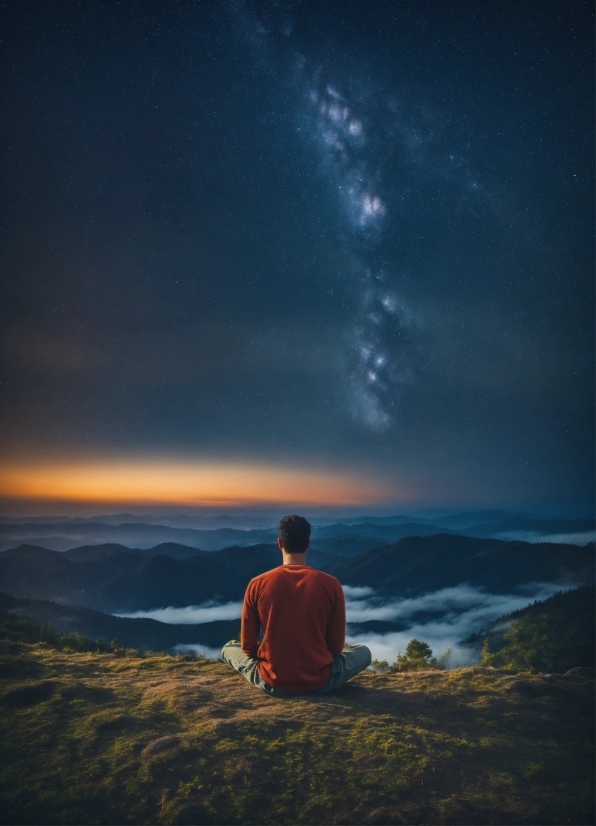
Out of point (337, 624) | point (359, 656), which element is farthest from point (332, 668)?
point (337, 624)

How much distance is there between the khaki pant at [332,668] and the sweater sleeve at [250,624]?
38 centimetres

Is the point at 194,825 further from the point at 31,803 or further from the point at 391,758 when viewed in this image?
the point at 391,758

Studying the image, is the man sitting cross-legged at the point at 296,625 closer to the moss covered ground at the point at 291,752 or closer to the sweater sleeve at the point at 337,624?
the sweater sleeve at the point at 337,624

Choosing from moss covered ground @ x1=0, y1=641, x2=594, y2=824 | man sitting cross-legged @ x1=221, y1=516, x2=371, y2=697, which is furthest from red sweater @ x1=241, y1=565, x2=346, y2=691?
moss covered ground @ x1=0, y1=641, x2=594, y2=824

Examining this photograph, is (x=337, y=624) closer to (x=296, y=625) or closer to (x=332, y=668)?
(x=296, y=625)

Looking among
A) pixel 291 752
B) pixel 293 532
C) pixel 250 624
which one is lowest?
pixel 291 752

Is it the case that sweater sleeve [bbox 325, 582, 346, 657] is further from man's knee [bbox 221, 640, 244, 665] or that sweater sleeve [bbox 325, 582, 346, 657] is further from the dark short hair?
man's knee [bbox 221, 640, 244, 665]

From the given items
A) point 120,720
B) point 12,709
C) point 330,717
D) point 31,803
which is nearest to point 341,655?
point 330,717

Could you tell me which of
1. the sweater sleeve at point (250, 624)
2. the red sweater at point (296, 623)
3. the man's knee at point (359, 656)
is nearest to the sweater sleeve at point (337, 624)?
the red sweater at point (296, 623)

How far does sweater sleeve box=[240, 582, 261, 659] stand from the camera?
6.41m

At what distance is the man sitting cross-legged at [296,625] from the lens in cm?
615

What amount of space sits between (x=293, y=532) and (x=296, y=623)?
3.96 feet

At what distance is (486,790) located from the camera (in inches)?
183

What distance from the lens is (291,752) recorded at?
16.6 feet
